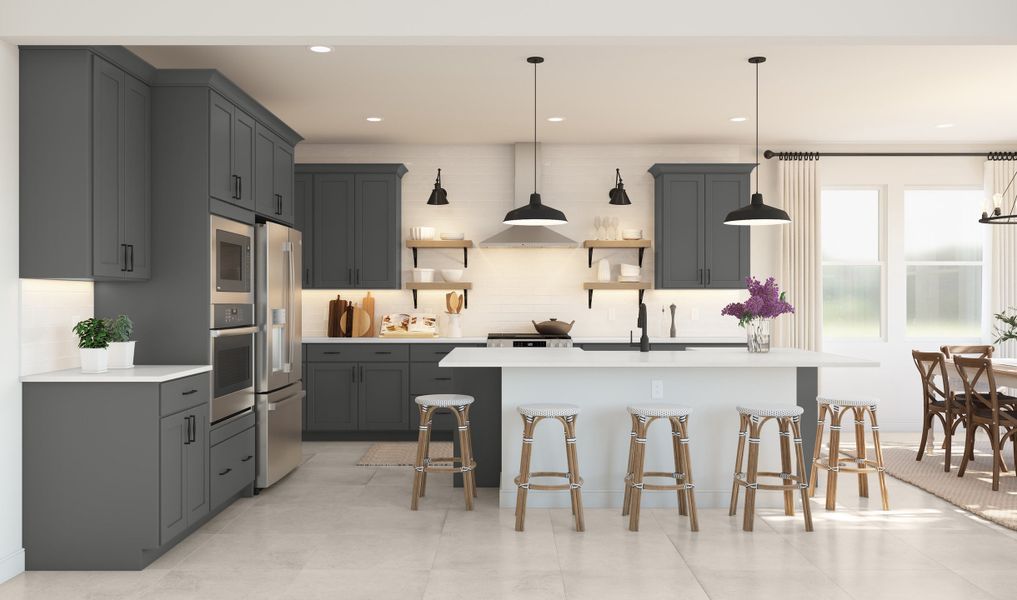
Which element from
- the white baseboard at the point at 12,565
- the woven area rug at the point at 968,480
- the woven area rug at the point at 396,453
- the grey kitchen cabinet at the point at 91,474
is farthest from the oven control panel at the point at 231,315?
the woven area rug at the point at 968,480

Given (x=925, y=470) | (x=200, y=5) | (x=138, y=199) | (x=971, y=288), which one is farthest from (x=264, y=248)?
(x=971, y=288)

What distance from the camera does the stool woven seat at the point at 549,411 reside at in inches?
165

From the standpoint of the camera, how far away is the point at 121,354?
12.6 ft

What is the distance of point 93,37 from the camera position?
3.29m

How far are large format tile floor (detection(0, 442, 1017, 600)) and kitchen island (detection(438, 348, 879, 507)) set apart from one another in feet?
0.69

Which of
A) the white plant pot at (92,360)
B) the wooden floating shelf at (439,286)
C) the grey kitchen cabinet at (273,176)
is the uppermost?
the grey kitchen cabinet at (273,176)

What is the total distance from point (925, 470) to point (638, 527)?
2.76 m

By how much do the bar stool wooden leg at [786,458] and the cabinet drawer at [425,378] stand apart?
3248 millimetres

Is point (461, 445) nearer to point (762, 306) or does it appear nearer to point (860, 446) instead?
point (762, 306)

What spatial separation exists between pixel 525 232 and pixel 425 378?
1637mm

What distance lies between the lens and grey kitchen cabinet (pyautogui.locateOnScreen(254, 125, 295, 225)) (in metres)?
4.97

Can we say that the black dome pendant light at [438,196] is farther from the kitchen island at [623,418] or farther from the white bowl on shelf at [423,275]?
the kitchen island at [623,418]

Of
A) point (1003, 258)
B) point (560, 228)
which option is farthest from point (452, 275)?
point (1003, 258)

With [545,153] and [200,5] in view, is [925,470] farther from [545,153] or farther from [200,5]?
[200,5]
